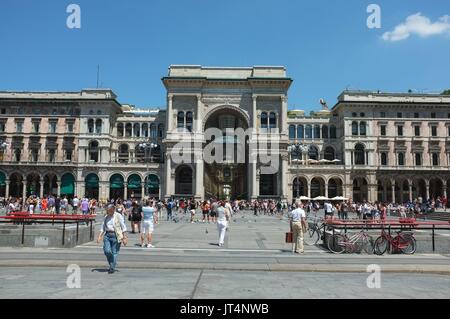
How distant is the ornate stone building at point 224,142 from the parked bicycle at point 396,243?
170 ft

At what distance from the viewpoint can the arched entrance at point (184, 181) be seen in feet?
234

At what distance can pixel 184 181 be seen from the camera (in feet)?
238

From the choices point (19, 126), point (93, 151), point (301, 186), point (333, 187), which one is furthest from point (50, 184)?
point (333, 187)

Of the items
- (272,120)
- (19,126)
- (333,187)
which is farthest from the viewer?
(333,187)

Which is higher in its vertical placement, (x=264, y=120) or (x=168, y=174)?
(x=264, y=120)

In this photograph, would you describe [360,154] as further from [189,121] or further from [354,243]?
[354,243]

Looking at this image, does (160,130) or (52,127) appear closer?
(52,127)

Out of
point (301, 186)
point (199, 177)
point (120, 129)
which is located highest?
point (120, 129)

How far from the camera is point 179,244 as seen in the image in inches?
713

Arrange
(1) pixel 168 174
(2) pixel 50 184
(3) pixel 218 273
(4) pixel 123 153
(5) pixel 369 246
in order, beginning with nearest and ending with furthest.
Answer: (3) pixel 218 273 → (5) pixel 369 246 → (1) pixel 168 174 → (2) pixel 50 184 → (4) pixel 123 153

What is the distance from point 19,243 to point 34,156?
206 feet

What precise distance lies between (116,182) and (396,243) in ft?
206
